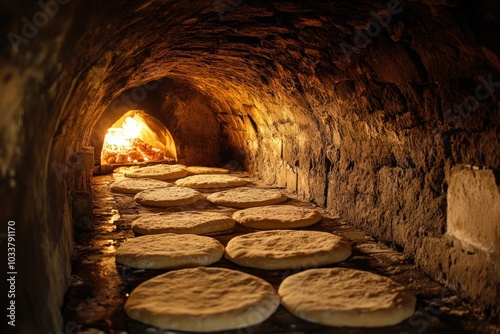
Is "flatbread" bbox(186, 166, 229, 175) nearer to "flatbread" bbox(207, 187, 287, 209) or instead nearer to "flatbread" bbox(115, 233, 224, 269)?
"flatbread" bbox(207, 187, 287, 209)

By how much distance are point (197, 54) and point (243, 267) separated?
220 cm

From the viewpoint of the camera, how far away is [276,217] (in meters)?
3.89

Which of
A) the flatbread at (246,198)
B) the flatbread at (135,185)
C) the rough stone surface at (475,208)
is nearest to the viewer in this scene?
the rough stone surface at (475,208)

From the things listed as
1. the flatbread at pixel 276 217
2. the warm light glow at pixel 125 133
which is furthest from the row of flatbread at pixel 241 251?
the warm light glow at pixel 125 133

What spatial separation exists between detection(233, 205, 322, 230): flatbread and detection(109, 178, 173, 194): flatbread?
1698 millimetres

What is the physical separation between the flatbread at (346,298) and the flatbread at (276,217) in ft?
3.50

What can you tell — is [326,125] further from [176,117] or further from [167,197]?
[176,117]

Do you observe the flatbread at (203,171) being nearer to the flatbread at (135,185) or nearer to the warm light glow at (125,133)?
the flatbread at (135,185)

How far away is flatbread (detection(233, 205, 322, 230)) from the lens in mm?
3764

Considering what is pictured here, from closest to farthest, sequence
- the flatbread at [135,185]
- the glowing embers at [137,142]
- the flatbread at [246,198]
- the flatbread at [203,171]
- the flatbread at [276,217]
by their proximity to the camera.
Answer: the flatbread at [276,217], the flatbread at [246,198], the flatbread at [135,185], the flatbread at [203,171], the glowing embers at [137,142]

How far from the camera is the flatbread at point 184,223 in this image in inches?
142

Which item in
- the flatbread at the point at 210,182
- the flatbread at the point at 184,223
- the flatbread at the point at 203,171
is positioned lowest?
the flatbread at the point at 184,223

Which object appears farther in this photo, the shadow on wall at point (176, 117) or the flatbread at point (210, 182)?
the shadow on wall at point (176, 117)

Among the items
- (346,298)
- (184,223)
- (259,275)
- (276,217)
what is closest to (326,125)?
(276,217)
